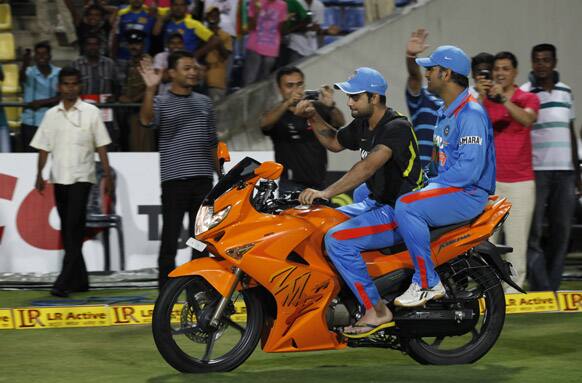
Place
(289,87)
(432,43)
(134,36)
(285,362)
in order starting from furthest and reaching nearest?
(432,43), (134,36), (289,87), (285,362)

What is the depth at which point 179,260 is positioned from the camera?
12.5m

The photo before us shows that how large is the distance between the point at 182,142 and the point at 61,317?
1.89 metres

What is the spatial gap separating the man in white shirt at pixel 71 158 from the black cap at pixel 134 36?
2.88 meters

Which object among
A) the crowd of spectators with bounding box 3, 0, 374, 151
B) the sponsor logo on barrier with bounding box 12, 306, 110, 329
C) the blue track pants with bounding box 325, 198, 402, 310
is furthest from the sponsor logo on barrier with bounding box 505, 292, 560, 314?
the crowd of spectators with bounding box 3, 0, 374, 151

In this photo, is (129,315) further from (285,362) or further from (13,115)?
(13,115)

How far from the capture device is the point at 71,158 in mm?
11320

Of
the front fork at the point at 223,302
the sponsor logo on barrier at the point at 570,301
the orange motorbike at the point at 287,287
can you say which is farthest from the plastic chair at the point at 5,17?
the front fork at the point at 223,302

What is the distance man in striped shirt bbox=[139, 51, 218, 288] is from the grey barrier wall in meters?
3.96

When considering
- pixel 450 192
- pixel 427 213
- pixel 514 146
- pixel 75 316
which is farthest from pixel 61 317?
pixel 514 146

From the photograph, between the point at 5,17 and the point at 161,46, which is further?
the point at 5,17

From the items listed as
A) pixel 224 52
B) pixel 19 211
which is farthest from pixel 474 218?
pixel 224 52

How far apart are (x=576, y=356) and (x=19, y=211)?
639 cm

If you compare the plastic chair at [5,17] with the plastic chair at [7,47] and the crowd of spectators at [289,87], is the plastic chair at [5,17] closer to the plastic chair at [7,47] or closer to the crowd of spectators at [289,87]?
the plastic chair at [7,47]

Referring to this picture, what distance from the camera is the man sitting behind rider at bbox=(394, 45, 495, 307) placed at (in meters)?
7.69
